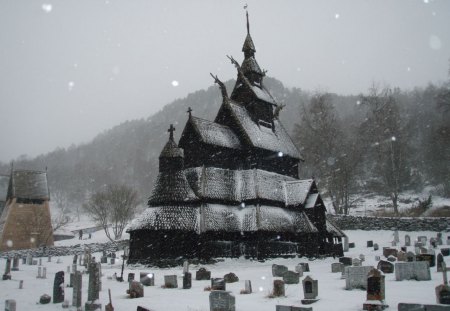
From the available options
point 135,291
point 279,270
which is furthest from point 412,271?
point 135,291

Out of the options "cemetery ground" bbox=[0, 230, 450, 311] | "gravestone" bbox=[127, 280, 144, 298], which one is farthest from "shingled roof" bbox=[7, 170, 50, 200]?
"gravestone" bbox=[127, 280, 144, 298]

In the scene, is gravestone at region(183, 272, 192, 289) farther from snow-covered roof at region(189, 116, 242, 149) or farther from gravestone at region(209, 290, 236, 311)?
snow-covered roof at region(189, 116, 242, 149)

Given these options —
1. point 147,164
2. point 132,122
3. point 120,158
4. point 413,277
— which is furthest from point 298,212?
point 132,122

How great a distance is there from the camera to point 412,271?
40.2ft

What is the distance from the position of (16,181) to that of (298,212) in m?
35.7

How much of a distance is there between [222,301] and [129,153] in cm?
10374

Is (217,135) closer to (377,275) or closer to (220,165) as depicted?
(220,165)

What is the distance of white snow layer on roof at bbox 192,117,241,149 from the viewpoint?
2473 cm

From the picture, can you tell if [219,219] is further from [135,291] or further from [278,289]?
[278,289]

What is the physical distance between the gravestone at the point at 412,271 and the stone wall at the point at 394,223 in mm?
21708

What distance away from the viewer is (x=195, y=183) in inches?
935

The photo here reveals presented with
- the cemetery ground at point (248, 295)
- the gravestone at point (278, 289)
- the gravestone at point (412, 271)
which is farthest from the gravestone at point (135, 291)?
the gravestone at point (412, 271)

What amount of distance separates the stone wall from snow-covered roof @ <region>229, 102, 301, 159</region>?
972 cm

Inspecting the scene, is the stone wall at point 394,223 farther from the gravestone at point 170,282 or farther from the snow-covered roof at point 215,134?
the gravestone at point 170,282
